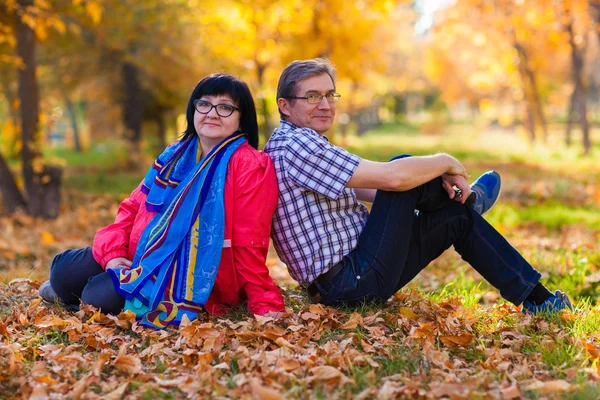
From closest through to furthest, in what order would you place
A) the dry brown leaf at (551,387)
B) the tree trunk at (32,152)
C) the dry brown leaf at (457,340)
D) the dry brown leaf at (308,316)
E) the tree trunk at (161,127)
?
the dry brown leaf at (551,387), the dry brown leaf at (457,340), the dry brown leaf at (308,316), the tree trunk at (32,152), the tree trunk at (161,127)

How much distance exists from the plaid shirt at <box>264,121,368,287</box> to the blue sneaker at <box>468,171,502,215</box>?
79 cm

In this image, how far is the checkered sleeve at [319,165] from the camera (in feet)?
11.4

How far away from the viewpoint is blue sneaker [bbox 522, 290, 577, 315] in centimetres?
377

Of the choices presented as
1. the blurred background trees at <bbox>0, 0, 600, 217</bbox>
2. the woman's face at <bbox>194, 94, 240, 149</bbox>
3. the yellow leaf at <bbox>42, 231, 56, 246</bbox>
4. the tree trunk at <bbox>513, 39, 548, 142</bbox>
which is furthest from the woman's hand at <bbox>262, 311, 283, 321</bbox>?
the tree trunk at <bbox>513, 39, 548, 142</bbox>

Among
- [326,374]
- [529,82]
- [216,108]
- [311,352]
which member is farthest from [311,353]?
[529,82]

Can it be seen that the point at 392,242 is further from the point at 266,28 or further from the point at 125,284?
the point at 266,28

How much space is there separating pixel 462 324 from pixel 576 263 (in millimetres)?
2497

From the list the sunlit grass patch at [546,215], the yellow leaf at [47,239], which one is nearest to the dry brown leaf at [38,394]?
the yellow leaf at [47,239]

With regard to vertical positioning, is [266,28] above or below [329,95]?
above

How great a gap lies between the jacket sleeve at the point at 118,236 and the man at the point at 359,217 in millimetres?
918

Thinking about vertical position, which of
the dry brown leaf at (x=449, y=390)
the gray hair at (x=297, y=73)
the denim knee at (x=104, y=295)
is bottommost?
the dry brown leaf at (x=449, y=390)

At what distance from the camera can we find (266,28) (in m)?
16.0

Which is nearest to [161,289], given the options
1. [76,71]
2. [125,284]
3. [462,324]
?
[125,284]

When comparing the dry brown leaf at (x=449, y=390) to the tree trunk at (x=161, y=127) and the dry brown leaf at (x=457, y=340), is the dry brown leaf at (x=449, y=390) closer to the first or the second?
the dry brown leaf at (x=457, y=340)
